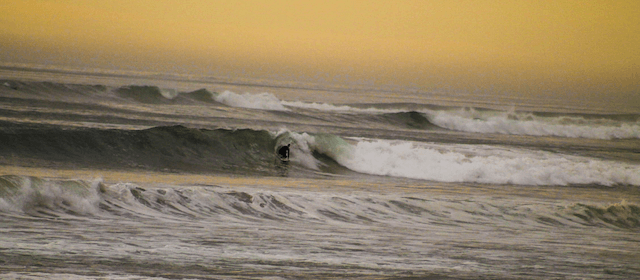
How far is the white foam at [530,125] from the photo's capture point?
33.8m

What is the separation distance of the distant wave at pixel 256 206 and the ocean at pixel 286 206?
3 centimetres

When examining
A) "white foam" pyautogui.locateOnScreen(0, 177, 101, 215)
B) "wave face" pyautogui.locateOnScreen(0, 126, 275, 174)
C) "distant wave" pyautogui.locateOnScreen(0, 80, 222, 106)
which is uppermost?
"distant wave" pyautogui.locateOnScreen(0, 80, 222, 106)

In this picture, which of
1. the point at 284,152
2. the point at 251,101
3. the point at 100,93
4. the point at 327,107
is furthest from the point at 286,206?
the point at 327,107

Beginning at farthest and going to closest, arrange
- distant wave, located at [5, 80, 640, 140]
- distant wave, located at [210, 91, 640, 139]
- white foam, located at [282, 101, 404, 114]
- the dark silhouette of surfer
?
white foam, located at [282, 101, 404, 114], distant wave, located at [210, 91, 640, 139], distant wave, located at [5, 80, 640, 140], the dark silhouette of surfer

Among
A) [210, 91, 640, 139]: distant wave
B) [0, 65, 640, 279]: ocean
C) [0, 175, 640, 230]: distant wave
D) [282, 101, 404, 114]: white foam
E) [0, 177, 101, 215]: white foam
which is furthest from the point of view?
[282, 101, 404, 114]: white foam

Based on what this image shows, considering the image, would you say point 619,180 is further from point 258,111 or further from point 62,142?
point 258,111

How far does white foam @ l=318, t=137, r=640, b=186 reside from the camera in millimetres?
15672

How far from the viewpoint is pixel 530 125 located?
35.8 meters

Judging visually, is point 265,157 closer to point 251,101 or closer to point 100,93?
point 100,93

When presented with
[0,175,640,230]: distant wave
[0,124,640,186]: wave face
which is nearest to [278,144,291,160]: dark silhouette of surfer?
[0,124,640,186]: wave face

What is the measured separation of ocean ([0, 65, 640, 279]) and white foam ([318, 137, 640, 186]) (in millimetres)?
55

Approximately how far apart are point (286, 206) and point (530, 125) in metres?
29.0

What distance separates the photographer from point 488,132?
1291 inches

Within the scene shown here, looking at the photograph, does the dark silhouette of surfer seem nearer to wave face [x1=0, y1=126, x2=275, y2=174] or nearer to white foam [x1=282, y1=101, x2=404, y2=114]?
wave face [x1=0, y1=126, x2=275, y2=174]
